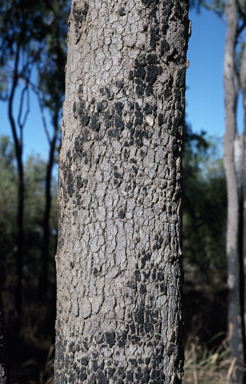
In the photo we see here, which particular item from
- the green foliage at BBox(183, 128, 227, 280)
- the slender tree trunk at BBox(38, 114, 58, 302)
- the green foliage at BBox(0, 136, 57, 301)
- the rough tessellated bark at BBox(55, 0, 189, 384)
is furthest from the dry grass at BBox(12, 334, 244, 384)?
the green foliage at BBox(0, 136, 57, 301)

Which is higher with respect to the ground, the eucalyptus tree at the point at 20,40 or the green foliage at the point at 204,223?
the eucalyptus tree at the point at 20,40

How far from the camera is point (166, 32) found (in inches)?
53.4

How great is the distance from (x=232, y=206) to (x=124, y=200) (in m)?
3.56

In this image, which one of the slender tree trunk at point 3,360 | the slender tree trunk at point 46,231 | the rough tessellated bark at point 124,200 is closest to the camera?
the rough tessellated bark at point 124,200

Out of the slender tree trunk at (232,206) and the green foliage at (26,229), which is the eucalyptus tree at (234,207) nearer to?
the slender tree trunk at (232,206)

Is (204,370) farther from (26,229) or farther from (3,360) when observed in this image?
(26,229)

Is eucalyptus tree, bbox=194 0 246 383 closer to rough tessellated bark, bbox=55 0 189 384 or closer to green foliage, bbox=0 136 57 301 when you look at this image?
rough tessellated bark, bbox=55 0 189 384

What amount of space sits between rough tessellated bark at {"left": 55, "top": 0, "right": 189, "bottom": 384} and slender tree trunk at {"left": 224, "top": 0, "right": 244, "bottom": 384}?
3139 mm

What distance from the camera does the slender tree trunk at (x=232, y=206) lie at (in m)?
4.09

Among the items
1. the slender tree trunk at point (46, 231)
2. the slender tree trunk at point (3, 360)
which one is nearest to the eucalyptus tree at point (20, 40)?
the slender tree trunk at point (46, 231)

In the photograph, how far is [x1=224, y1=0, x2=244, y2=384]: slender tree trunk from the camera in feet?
13.4

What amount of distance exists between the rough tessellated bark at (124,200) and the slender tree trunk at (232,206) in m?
3.14

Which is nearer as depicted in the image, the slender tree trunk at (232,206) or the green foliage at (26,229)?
the slender tree trunk at (232,206)

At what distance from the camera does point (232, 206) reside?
14.9ft
